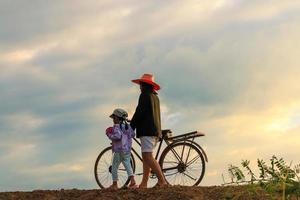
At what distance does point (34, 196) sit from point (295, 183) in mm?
7519

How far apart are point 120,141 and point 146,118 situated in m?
0.80

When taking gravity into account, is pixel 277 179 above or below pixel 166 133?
below

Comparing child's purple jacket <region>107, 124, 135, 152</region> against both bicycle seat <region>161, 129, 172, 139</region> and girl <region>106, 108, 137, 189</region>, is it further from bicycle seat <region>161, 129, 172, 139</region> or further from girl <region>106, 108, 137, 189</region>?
bicycle seat <region>161, 129, 172, 139</region>

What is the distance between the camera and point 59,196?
8.92 meters

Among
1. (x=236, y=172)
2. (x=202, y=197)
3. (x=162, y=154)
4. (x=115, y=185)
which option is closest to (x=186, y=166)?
(x=162, y=154)

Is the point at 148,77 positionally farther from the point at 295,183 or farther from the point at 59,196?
the point at 295,183

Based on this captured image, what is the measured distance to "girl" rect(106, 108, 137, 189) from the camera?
10.8 m

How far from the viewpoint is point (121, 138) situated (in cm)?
1080

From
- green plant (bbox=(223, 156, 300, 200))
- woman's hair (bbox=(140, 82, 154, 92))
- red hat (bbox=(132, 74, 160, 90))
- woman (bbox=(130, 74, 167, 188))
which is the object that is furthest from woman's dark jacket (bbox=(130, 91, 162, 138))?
green plant (bbox=(223, 156, 300, 200))

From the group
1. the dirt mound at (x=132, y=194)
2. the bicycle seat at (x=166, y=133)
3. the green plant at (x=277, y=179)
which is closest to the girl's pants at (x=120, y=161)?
the bicycle seat at (x=166, y=133)

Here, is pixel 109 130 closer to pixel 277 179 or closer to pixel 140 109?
pixel 140 109

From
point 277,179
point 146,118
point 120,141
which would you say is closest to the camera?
point 277,179

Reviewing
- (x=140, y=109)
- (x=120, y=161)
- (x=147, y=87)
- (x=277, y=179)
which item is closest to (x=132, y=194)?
(x=140, y=109)

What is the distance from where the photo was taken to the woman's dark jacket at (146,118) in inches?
411
